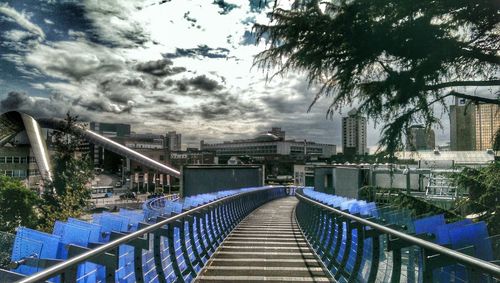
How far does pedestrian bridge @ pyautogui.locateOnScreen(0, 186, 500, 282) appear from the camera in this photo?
3.03 m

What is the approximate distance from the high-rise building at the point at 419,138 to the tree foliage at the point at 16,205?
5160 centimetres

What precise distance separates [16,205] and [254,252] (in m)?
54.9

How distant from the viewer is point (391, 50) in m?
9.22

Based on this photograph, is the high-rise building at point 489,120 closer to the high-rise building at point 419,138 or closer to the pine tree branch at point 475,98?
the pine tree branch at point 475,98

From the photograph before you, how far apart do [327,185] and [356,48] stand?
3621 centimetres

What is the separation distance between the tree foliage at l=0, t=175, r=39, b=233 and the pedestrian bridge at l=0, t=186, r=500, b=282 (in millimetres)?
51139

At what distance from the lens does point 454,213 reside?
10766 mm

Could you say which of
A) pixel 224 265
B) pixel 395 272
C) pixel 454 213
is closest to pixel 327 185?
pixel 454 213

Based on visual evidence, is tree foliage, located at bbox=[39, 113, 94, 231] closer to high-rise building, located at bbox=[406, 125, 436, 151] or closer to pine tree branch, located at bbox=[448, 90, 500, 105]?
high-rise building, located at bbox=[406, 125, 436, 151]

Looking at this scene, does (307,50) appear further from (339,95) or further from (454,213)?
(454,213)

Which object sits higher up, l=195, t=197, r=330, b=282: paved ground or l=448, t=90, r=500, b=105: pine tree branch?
l=448, t=90, r=500, b=105: pine tree branch

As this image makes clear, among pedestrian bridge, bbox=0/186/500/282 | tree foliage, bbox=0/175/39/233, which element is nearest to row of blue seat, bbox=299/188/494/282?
pedestrian bridge, bbox=0/186/500/282

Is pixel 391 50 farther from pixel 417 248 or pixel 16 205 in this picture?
pixel 16 205

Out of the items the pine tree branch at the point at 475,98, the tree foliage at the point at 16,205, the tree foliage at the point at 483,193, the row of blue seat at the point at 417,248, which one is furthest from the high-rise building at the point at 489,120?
the tree foliage at the point at 16,205
